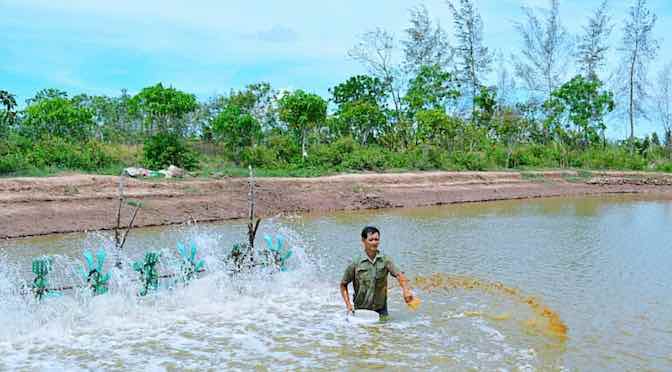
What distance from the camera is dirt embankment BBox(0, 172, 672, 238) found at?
53.8 ft

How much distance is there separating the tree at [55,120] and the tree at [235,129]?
5805 millimetres

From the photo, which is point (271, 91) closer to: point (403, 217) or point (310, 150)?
point (310, 150)

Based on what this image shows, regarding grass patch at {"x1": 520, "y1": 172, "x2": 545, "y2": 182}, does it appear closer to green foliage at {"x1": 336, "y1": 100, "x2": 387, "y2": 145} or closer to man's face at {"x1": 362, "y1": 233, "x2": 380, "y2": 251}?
green foliage at {"x1": 336, "y1": 100, "x2": 387, "y2": 145}

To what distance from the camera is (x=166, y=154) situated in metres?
23.3

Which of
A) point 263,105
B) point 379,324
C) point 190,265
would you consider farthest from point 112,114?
point 379,324

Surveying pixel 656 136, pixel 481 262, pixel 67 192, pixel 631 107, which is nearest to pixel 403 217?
pixel 481 262

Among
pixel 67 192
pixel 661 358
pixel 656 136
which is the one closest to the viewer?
pixel 661 358

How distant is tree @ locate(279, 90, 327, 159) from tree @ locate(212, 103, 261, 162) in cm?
170

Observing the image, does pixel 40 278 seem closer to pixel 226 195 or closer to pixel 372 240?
pixel 372 240

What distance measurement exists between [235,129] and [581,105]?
890 inches

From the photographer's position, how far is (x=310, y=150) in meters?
31.1

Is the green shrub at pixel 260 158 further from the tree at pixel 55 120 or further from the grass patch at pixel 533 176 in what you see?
the grass patch at pixel 533 176

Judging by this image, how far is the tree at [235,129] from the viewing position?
93.6 feet

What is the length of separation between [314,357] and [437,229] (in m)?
10.3
